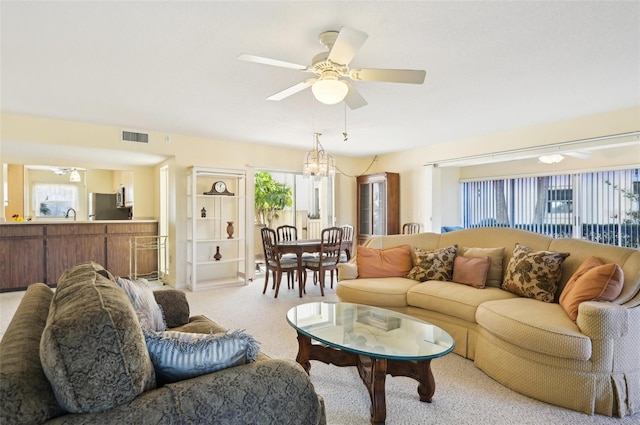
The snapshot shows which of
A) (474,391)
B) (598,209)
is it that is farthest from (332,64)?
(598,209)

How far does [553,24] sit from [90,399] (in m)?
2.94

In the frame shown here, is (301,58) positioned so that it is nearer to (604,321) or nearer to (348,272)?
(348,272)

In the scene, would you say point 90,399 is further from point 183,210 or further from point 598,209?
point 598,209

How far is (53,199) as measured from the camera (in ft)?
23.2

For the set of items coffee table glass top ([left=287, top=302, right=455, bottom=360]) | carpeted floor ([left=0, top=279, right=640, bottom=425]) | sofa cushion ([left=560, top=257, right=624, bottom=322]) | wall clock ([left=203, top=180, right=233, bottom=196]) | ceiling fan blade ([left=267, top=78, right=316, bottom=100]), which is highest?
ceiling fan blade ([left=267, top=78, right=316, bottom=100])

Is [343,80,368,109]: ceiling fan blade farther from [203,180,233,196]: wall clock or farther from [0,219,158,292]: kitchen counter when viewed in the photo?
[0,219,158,292]: kitchen counter

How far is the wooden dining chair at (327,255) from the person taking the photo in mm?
4977

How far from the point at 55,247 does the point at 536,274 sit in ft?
20.6

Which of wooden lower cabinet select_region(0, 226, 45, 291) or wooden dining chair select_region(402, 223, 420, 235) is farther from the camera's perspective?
wooden dining chair select_region(402, 223, 420, 235)

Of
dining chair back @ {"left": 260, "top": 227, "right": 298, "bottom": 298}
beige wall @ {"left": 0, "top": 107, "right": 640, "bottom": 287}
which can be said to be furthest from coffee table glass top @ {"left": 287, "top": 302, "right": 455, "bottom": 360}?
beige wall @ {"left": 0, "top": 107, "right": 640, "bottom": 287}

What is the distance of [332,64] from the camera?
7.45ft

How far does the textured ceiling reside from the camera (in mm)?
2084

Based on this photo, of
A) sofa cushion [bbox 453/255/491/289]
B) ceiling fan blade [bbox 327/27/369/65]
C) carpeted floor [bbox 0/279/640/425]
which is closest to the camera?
ceiling fan blade [bbox 327/27/369/65]

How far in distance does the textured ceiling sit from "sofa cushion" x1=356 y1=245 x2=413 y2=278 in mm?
1606
